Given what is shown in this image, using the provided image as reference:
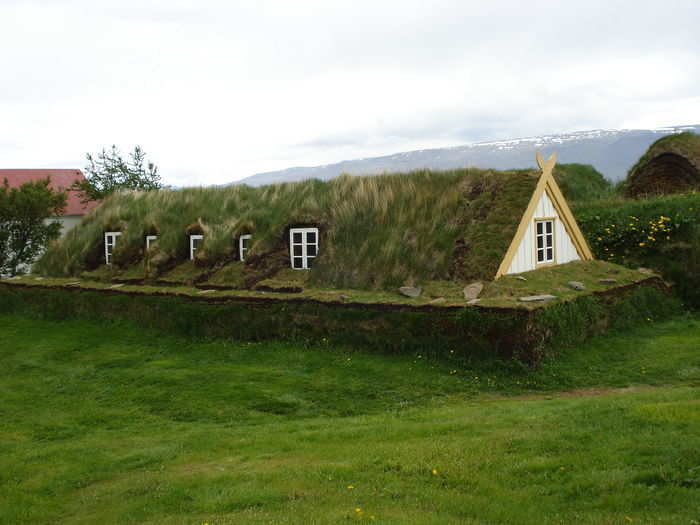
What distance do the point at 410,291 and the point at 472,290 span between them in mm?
1552

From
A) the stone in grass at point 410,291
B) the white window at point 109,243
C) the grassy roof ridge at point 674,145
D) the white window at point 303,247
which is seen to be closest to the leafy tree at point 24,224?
the white window at point 109,243

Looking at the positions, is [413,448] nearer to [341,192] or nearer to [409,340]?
[409,340]

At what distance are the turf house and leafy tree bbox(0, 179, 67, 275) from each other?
8547 mm

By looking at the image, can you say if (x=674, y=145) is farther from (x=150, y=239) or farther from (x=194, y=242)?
(x=150, y=239)

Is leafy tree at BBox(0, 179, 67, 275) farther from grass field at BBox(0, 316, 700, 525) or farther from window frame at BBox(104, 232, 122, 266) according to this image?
grass field at BBox(0, 316, 700, 525)

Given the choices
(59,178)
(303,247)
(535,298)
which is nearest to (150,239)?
(303,247)

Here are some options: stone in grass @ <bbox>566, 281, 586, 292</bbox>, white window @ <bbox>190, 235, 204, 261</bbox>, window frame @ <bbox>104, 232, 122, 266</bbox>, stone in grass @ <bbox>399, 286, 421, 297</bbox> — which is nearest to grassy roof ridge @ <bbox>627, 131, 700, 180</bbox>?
stone in grass @ <bbox>566, 281, 586, 292</bbox>

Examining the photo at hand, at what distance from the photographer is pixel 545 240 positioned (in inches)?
719

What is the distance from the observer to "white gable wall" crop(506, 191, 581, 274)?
17016 millimetres

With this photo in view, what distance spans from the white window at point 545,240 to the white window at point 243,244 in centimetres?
876

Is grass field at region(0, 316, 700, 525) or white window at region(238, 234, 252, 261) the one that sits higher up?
white window at region(238, 234, 252, 261)

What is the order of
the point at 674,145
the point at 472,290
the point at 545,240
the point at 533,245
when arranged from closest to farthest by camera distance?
the point at 472,290 < the point at 533,245 < the point at 545,240 < the point at 674,145

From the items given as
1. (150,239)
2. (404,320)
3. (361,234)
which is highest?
(361,234)

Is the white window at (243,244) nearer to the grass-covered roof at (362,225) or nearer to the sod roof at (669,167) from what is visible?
the grass-covered roof at (362,225)
